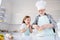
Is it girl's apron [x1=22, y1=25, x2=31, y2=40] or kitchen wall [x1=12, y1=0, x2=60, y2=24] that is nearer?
girl's apron [x1=22, y1=25, x2=31, y2=40]

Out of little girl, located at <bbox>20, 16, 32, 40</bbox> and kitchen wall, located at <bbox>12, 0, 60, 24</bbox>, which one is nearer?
little girl, located at <bbox>20, 16, 32, 40</bbox>

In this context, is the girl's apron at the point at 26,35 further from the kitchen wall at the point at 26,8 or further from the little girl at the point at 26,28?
the kitchen wall at the point at 26,8

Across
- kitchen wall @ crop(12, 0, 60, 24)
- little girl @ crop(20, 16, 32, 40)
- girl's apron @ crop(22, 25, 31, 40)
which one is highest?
kitchen wall @ crop(12, 0, 60, 24)

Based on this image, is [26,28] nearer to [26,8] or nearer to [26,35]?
[26,35]

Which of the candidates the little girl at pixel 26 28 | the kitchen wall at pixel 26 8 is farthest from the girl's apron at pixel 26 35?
the kitchen wall at pixel 26 8

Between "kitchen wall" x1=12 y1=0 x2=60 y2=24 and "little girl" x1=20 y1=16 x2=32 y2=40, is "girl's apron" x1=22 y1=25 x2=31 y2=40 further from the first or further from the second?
"kitchen wall" x1=12 y1=0 x2=60 y2=24

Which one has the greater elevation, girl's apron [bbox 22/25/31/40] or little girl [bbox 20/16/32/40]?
little girl [bbox 20/16/32/40]

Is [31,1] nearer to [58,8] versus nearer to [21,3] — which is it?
[21,3]

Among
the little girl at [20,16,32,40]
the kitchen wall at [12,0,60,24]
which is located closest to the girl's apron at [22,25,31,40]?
the little girl at [20,16,32,40]

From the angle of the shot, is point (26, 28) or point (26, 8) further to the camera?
point (26, 8)

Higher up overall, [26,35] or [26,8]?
[26,8]

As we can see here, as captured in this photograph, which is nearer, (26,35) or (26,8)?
(26,35)

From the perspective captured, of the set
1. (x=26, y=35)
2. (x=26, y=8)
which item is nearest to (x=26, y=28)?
(x=26, y=35)

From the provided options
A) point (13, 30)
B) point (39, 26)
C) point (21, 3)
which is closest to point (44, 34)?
point (39, 26)
